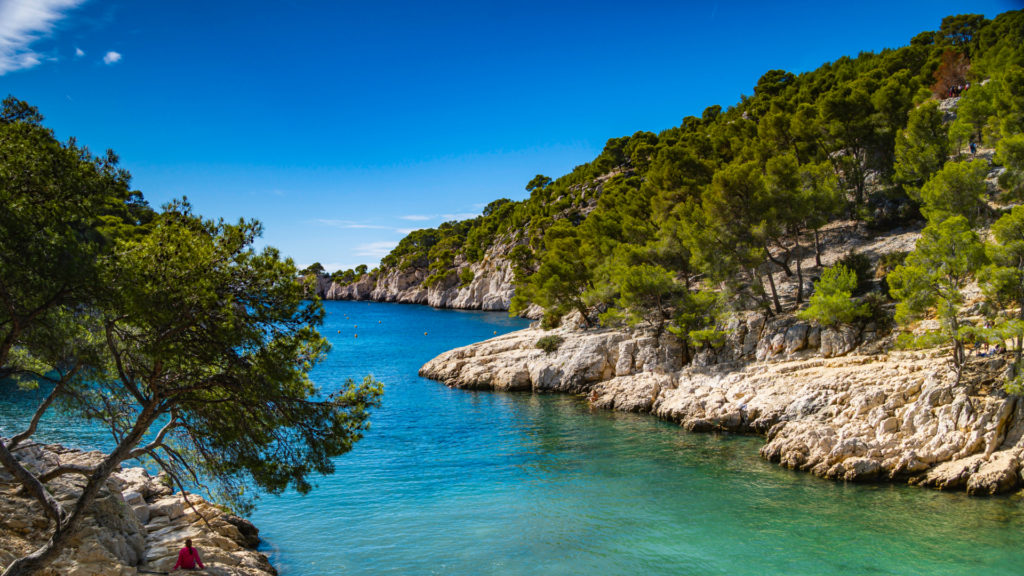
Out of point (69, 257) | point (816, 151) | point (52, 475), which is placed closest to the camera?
point (69, 257)

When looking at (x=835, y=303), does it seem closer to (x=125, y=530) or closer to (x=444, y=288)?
(x=125, y=530)

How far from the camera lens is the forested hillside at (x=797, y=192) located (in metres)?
31.6

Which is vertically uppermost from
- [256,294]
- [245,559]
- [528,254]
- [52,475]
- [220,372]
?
[528,254]

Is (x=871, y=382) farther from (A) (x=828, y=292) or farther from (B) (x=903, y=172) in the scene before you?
(B) (x=903, y=172)

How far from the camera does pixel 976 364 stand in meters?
20.5

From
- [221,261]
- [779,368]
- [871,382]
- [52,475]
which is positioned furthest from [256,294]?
[779,368]

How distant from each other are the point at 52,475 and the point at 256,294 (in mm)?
4941

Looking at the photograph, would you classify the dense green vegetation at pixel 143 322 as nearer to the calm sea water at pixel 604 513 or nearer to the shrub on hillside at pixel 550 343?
the calm sea water at pixel 604 513

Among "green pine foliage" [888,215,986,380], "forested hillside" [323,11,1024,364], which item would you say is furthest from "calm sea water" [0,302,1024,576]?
"forested hillside" [323,11,1024,364]

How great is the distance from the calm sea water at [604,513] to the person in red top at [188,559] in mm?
3084

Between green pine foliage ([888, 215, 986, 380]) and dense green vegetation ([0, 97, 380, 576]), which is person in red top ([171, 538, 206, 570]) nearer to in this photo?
dense green vegetation ([0, 97, 380, 576])

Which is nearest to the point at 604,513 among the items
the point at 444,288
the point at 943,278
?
the point at 943,278

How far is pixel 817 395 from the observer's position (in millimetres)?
23891

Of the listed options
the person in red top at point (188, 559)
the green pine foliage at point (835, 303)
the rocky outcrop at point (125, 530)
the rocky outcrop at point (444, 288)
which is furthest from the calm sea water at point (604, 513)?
the rocky outcrop at point (444, 288)
